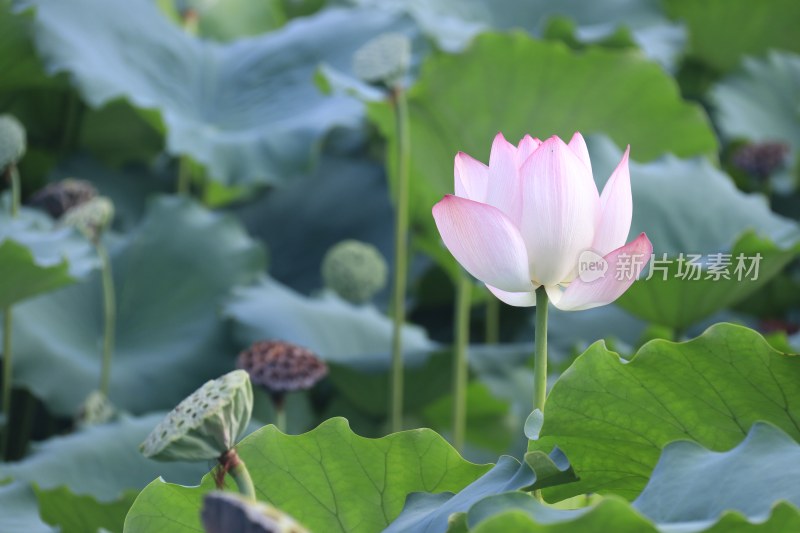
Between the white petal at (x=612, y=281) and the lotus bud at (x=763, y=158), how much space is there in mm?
1497

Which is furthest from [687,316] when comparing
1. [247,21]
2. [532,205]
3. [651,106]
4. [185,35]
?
[247,21]

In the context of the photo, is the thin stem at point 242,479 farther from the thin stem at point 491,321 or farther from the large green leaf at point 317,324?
the thin stem at point 491,321

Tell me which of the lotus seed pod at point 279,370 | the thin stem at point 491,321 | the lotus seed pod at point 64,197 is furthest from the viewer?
the thin stem at point 491,321

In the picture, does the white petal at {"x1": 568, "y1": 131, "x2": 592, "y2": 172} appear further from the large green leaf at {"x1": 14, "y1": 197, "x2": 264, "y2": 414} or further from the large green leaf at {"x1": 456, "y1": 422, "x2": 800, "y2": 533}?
the large green leaf at {"x1": 14, "y1": 197, "x2": 264, "y2": 414}

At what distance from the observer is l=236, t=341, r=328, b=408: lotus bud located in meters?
1.18

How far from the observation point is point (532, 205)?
720 millimetres

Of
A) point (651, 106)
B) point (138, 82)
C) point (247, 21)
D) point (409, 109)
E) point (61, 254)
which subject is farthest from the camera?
point (247, 21)

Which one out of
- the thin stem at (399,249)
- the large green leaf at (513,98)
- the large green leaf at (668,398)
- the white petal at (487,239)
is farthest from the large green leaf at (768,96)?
the white petal at (487,239)

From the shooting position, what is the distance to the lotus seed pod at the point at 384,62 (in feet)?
5.03

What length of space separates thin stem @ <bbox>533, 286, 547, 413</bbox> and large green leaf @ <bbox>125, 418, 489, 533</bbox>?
8 centimetres

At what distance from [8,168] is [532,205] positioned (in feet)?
3.64

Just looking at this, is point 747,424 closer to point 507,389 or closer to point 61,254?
point 61,254

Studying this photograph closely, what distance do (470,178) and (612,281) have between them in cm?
13

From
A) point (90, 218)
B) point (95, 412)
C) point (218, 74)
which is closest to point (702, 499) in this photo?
point (95, 412)
